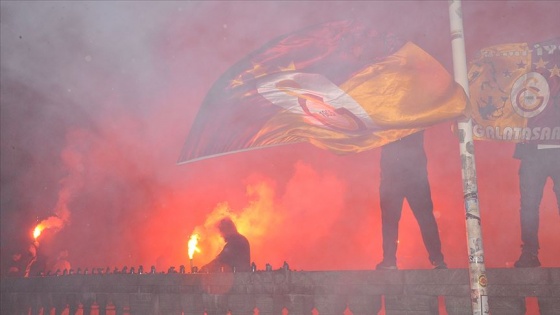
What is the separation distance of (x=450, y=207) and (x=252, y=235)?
5.33 metres

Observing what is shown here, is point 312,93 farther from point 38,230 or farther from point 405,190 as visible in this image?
point 38,230

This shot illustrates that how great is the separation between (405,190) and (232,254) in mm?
3372

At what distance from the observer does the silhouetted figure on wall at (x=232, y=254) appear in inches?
342

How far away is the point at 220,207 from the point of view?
14.4 meters

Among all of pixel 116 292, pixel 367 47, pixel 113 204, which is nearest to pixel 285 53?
pixel 367 47

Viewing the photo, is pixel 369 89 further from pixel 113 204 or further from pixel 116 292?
pixel 113 204

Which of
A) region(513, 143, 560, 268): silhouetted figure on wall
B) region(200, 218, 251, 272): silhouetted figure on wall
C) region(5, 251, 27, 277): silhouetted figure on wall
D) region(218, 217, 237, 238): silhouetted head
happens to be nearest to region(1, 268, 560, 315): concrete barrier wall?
region(200, 218, 251, 272): silhouetted figure on wall

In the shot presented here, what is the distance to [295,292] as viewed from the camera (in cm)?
709

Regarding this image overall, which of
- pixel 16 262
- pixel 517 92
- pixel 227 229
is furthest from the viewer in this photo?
pixel 16 262

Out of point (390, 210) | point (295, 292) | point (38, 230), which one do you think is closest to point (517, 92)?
point (390, 210)

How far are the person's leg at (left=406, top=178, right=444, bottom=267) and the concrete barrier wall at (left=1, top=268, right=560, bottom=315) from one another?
721 mm

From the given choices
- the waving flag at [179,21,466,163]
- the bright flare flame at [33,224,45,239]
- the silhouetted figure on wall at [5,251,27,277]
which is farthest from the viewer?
the silhouetted figure on wall at [5,251,27,277]

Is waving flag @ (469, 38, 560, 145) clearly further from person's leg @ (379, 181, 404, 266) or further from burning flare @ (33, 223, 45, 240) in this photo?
burning flare @ (33, 223, 45, 240)

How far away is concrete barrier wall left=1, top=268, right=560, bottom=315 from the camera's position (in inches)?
227
